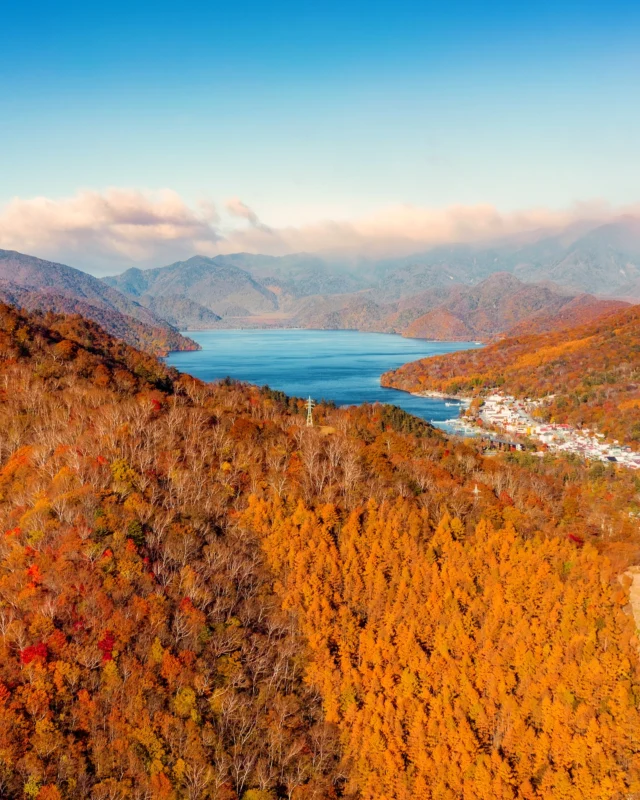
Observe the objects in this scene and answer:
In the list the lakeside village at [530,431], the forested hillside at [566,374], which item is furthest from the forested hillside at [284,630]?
the forested hillside at [566,374]

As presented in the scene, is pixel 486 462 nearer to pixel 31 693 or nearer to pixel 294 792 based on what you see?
pixel 294 792

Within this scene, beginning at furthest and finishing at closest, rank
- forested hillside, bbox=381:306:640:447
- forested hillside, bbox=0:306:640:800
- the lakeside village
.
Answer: forested hillside, bbox=381:306:640:447 → the lakeside village → forested hillside, bbox=0:306:640:800

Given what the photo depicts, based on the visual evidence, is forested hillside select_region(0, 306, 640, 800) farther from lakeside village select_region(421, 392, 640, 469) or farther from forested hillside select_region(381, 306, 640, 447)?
forested hillside select_region(381, 306, 640, 447)

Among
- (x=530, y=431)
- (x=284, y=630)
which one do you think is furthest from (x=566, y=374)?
(x=284, y=630)

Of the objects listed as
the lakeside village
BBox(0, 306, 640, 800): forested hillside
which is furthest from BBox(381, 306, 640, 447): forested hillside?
BBox(0, 306, 640, 800): forested hillside

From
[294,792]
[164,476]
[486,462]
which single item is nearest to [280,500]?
[164,476]

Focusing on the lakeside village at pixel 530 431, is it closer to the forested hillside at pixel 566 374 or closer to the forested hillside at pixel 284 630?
the forested hillside at pixel 566 374

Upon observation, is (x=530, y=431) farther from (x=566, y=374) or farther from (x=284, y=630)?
(x=284, y=630)
